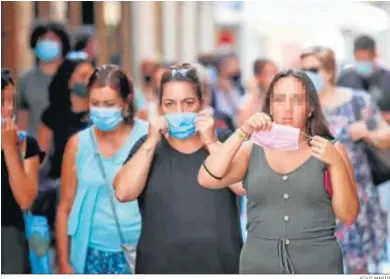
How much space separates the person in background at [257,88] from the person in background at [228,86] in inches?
13.6

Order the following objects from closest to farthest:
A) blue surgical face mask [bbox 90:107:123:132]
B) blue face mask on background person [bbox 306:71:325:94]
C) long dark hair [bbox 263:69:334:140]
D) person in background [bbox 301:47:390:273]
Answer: long dark hair [bbox 263:69:334:140] < blue surgical face mask [bbox 90:107:123:132] < blue face mask on background person [bbox 306:71:325:94] < person in background [bbox 301:47:390:273]

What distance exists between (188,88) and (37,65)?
2.23m

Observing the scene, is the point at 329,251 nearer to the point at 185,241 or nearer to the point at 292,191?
the point at 292,191

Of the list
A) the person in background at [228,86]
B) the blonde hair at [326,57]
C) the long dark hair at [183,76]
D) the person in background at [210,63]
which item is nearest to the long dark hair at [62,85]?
the blonde hair at [326,57]

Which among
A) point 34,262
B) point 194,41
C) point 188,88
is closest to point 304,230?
point 188,88

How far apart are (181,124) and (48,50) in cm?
210

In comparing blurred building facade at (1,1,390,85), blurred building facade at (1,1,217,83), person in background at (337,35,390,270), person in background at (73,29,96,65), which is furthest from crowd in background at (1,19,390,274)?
person in background at (337,35,390,270)

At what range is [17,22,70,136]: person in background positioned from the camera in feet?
23.0

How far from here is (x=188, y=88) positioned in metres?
5.25

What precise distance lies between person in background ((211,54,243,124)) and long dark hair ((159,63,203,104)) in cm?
396

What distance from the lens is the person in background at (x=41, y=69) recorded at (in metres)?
7.00

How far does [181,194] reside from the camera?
5.19 meters

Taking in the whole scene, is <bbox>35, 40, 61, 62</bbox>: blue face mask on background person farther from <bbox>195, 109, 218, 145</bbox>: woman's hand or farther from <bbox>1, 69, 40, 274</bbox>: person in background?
<bbox>195, 109, 218, 145</bbox>: woman's hand

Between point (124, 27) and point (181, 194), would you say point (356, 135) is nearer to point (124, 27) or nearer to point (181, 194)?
point (181, 194)
